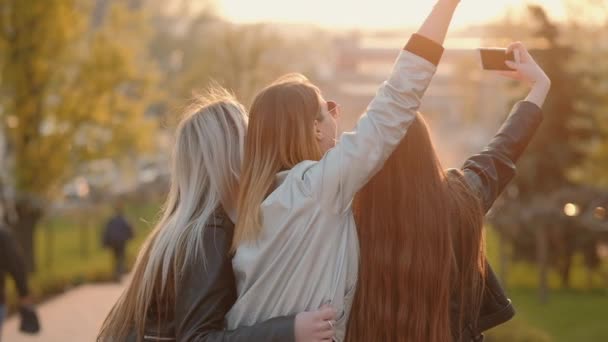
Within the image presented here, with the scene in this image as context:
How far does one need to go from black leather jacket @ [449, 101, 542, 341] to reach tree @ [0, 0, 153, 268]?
66.1 ft

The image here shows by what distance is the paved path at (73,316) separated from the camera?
14945 mm

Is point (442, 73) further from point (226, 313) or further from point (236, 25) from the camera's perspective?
point (226, 313)

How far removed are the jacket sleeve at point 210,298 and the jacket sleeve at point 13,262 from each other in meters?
4.38

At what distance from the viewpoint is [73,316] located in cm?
1728

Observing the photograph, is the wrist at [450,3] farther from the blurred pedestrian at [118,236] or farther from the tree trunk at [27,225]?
the tree trunk at [27,225]

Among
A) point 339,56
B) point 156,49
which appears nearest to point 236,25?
point 156,49

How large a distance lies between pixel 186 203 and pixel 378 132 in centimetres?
79

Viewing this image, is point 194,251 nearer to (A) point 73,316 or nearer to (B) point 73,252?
(A) point 73,316

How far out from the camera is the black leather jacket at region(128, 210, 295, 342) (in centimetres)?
341

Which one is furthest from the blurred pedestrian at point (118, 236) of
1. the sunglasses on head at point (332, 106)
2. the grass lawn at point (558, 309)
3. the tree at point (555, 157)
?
the sunglasses on head at point (332, 106)

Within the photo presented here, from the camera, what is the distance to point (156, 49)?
195 feet

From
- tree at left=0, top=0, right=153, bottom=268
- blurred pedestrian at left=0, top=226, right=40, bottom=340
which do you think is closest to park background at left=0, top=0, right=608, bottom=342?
tree at left=0, top=0, right=153, bottom=268

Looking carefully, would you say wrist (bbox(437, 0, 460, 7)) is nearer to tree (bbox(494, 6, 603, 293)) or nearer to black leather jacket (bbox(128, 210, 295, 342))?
black leather jacket (bbox(128, 210, 295, 342))

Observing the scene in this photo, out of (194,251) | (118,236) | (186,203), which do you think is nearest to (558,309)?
(118,236)
